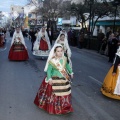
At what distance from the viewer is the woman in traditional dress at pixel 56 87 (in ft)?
18.5

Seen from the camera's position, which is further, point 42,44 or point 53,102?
point 42,44

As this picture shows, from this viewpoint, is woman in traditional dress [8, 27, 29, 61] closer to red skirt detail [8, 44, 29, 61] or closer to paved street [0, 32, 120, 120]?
red skirt detail [8, 44, 29, 61]

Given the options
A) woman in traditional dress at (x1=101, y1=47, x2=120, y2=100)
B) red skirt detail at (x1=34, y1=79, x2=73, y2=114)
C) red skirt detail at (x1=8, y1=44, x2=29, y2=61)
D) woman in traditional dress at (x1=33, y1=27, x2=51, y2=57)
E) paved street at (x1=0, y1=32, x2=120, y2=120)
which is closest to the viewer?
red skirt detail at (x1=34, y1=79, x2=73, y2=114)

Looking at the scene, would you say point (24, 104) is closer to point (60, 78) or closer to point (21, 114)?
point (21, 114)

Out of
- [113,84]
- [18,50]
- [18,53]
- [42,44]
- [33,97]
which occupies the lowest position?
[33,97]

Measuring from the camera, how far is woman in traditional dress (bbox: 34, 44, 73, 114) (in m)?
5.65

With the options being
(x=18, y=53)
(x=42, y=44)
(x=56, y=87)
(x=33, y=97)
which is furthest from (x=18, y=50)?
(x=56, y=87)

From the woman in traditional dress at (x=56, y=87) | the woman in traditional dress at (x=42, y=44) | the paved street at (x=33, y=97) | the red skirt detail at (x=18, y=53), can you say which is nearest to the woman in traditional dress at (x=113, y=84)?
the paved street at (x=33, y=97)

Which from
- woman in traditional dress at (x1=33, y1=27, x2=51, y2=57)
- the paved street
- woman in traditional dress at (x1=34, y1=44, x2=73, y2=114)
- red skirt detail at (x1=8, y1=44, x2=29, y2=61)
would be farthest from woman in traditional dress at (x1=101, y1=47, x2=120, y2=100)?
woman in traditional dress at (x1=33, y1=27, x2=51, y2=57)

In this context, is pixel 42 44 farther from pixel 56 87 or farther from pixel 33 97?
pixel 56 87

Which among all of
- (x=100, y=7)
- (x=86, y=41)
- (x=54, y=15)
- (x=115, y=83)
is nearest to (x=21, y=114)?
(x=115, y=83)

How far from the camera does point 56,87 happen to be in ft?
18.6

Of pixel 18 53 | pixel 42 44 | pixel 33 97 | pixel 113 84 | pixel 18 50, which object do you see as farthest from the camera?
pixel 42 44

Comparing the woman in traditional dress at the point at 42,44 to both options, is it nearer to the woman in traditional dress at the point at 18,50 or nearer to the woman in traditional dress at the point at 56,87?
the woman in traditional dress at the point at 18,50
